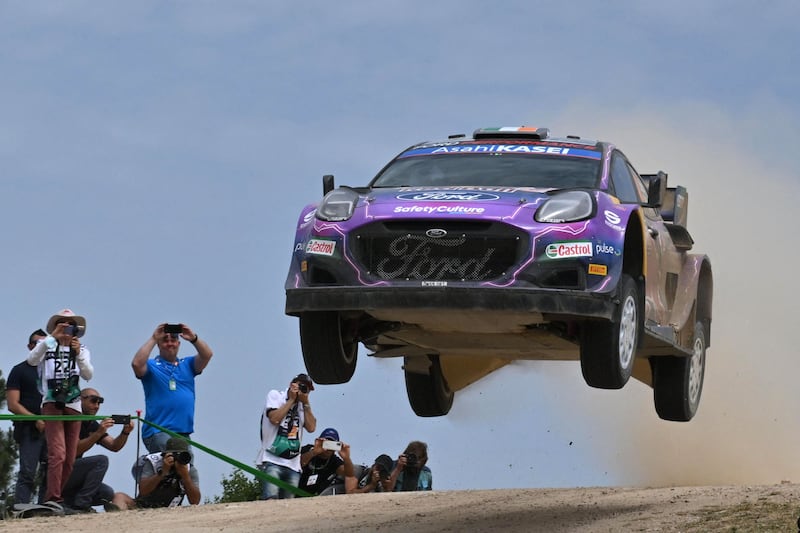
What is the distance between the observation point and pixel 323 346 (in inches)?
407

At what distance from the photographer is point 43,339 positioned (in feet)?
42.1

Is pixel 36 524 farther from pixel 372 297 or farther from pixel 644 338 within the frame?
pixel 644 338

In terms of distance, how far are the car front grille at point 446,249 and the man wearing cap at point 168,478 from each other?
398 cm

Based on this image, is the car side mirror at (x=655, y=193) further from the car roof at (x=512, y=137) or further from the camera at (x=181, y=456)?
the camera at (x=181, y=456)

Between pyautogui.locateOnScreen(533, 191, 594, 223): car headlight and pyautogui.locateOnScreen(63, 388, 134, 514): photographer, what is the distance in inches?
203

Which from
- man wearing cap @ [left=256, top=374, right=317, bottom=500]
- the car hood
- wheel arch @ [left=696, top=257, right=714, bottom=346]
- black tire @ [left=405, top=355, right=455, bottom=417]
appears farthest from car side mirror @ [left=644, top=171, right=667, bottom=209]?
man wearing cap @ [left=256, top=374, right=317, bottom=500]

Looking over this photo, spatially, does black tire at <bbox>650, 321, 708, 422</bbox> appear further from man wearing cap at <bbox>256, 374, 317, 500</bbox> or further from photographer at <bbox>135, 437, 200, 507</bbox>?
photographer at <bbox>135, 437, 200, 507</bbox>

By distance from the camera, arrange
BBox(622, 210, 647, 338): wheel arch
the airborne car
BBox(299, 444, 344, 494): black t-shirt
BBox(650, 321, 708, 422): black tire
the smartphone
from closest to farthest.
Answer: the airborne car, BBox(622, 210, 647, 338): wheel arch, BBox(650, 321, 708, 422): black tire, the smartphone, BBox(299, 444, 344, 494): black t-shirt

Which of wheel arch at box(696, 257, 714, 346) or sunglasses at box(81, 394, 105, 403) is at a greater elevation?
wheel arch at box(696, 257, 714, 346)

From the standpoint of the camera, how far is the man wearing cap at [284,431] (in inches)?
540

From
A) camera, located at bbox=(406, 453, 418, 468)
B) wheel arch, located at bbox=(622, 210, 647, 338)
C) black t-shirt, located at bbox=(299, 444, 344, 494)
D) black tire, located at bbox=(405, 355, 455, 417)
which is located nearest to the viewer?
wheel arch, located at bbox=(622, 210, 647, 338)

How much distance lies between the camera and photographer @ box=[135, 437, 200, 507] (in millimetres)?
13172

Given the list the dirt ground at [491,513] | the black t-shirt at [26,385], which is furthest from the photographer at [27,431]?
the dirt ground at [491,513]

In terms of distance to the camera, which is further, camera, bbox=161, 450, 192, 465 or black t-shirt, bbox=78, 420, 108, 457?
black t-shirt, bbox=78, 420, 108, 457
